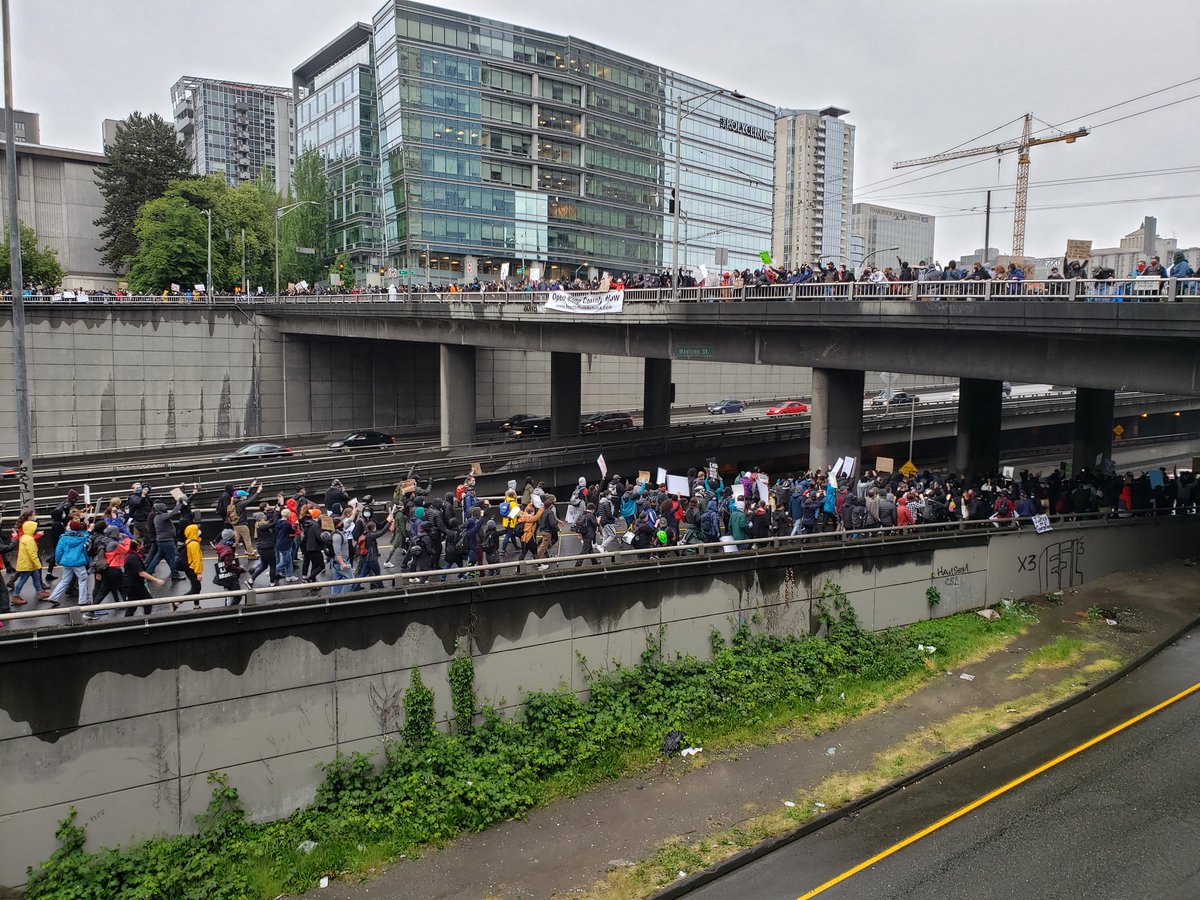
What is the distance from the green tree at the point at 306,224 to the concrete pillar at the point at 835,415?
63561mm

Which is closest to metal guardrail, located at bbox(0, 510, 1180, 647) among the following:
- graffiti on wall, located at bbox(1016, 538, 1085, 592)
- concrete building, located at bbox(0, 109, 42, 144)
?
graffiti on wall, located at bbox(1016, 538, 1085, 592)

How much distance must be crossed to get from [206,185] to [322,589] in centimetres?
7017

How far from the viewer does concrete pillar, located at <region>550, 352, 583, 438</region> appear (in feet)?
159

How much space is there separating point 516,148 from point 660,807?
81136 mm

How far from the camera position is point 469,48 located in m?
80.4

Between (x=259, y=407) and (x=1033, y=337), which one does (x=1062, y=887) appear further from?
(x=259, y=407)

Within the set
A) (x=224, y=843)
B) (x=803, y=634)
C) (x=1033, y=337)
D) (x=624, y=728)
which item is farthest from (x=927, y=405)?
(x=224, y=843)

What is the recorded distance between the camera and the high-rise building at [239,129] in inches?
5891

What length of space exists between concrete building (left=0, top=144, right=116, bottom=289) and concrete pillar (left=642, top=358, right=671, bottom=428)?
222ft

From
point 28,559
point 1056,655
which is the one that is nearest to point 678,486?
point 1056,655

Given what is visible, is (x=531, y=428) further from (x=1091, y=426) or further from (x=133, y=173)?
(x=133, y=173)

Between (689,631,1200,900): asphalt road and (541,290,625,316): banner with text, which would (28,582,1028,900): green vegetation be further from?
(541,290,625,316): banner with text

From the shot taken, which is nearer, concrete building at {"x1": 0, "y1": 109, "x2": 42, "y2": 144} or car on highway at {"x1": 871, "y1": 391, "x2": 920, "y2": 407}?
car on highway at {"x1": 871, "y1": 391, "x2": 920, "y2": 407}

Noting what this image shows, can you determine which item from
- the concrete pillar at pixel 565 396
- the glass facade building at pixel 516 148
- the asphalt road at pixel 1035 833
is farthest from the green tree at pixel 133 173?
the asphalt road at pixel 1035 833
